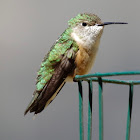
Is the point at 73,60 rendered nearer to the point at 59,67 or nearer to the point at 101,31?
the point at 59,67

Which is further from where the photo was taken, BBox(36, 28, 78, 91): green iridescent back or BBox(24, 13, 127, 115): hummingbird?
BBox(36, 28, 78, 91): green iridescent back

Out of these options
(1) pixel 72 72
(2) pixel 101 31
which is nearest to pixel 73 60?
(1) pixel 72 72

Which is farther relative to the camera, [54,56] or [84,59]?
[54,56]

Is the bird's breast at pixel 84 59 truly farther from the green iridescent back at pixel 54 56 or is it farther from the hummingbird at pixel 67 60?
the green iridescent back at pixel 54 56

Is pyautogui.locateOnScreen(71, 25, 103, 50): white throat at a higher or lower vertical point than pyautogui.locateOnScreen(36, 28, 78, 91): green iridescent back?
higher

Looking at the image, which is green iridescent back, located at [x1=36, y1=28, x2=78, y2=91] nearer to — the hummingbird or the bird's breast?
the hummingbird

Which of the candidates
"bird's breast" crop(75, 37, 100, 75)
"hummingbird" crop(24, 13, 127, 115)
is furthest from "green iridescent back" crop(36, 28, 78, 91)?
"bird's breast" crop(75, 37, 100, 75)

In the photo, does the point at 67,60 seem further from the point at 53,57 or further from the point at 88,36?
the point at 88,36

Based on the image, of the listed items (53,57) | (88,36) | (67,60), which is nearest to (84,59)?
(67,60)
